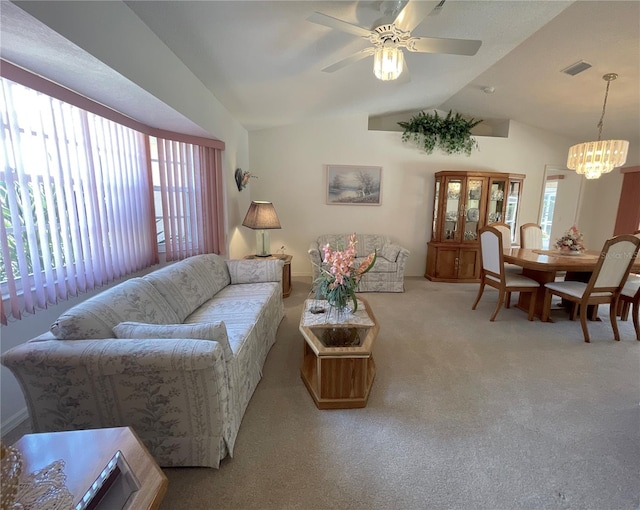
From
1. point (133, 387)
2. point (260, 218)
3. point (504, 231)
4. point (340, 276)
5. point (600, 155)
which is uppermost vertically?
point (600, 155)

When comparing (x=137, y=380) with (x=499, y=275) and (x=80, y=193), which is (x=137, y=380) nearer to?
(x=80, y=193)

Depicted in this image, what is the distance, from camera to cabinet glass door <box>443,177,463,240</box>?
4.51 meters

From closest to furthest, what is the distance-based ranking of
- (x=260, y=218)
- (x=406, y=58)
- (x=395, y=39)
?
(x=395, y=39) < (x=406, y=58) < (x=260, y=218)

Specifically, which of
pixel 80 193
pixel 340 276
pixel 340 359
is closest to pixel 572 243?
pixel 340 276

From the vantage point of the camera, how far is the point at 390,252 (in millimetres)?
4230

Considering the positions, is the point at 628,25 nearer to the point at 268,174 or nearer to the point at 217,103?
the point at 217,103

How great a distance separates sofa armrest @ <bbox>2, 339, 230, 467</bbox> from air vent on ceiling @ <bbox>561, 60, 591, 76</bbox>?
4251 millimetres

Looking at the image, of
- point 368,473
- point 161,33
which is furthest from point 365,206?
point 368,473

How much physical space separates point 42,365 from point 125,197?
171 cm

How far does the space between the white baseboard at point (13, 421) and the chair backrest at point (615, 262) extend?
14.4ft

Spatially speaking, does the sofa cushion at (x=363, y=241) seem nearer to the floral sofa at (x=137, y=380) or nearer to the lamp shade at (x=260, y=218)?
the lamp shade at (x=260, y=218)

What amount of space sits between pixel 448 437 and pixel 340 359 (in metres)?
0.70

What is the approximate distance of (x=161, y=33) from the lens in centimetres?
192

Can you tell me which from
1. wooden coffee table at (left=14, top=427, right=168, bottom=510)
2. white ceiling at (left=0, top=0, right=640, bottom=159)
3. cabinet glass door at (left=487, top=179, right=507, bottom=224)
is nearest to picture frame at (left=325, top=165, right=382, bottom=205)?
Answer: white ceiling at (left=0, top=0, right=640, bottom=159)
